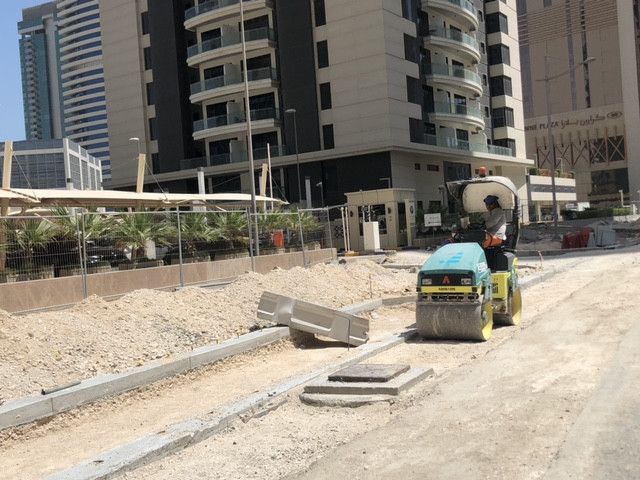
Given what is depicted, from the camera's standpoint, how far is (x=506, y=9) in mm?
66000

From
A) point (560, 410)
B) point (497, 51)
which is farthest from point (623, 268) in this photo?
point (497, 51)

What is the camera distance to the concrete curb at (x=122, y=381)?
697 cm

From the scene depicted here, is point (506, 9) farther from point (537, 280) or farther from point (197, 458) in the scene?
point (197, 458)

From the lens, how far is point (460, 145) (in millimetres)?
52500

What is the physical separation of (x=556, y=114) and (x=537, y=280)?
311 ft

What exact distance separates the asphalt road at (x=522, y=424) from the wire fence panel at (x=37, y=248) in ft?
32.2

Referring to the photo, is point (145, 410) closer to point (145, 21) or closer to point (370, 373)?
point (370, 373)

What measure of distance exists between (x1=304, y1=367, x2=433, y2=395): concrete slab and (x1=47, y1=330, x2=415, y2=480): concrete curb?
461 millimetres

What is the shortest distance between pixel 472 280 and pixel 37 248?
954 cm

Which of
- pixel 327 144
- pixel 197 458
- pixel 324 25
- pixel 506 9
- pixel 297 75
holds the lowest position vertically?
pixel 197 458

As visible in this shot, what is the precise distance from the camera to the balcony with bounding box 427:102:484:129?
168ft

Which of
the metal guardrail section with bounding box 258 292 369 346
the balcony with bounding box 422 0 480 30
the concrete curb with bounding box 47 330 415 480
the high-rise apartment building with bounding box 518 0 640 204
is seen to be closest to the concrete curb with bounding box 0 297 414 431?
the metal guardrail section with bounding box 258 292 369 346

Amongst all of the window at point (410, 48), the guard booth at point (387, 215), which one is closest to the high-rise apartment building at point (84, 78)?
the window at point (410, 48)

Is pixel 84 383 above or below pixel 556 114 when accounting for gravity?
below
